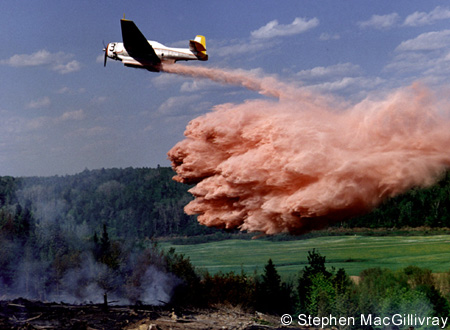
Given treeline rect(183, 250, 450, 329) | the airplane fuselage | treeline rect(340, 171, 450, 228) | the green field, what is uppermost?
the airplane fuselage

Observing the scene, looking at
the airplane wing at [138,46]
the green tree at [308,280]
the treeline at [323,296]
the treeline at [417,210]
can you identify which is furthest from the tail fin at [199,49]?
the treeline at [417,210]

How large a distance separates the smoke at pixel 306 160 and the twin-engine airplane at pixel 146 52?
8.84m

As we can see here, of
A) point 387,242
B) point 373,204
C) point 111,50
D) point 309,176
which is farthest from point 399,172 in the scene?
point 387,242

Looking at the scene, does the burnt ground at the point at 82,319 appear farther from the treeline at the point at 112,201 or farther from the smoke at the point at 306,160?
the treeline at the point at 112,201

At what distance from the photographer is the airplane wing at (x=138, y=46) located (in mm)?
44750

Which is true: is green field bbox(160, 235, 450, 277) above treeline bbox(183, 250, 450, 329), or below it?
above

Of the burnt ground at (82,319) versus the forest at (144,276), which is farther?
the forest at (144,276)

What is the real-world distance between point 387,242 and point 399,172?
3823 inches

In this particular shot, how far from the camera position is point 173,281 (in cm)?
7494

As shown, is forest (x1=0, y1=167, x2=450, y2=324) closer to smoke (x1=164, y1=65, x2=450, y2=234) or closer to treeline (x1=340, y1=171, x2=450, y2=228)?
treeline (x1=340, y1=171, x2=450, y2=228)

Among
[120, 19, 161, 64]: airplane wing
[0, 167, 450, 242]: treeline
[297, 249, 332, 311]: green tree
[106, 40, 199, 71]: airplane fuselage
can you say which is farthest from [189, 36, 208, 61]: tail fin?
[0, 167, 450, 242]: treeline

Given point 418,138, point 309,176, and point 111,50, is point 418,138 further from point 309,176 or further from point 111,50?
point 111,50

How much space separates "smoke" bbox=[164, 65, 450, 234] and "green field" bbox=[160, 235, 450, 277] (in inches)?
2851

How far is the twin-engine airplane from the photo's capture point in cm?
4450
